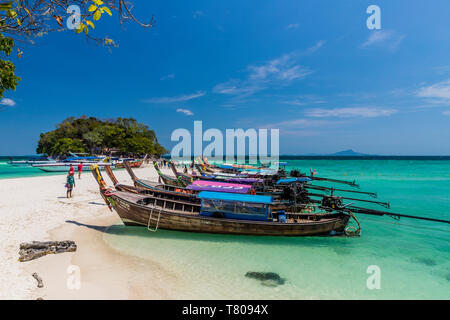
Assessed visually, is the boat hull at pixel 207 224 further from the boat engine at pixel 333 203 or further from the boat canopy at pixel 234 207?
the boat engine at pixel 333 203

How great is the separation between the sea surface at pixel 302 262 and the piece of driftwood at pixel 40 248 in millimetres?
1825

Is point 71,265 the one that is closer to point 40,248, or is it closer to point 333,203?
point 40,248

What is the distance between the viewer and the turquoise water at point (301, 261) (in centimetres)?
690

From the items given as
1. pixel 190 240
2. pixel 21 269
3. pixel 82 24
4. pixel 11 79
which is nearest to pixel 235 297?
pixel 190 240

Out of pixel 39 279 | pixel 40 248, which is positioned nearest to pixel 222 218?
pixel 39 279

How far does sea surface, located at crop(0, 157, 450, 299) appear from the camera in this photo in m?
6.91

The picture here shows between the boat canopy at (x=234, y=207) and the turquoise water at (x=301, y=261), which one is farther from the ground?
the boat canopy at (x=234, y=207)

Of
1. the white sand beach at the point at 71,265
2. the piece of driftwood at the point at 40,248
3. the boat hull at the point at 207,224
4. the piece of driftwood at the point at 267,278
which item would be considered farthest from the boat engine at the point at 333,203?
the piece of driftwood at the point at 40,248

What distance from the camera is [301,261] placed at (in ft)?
28.9

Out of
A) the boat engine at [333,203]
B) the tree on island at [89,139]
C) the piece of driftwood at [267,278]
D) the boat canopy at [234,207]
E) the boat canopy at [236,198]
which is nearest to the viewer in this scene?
the piece of driftwood at [267,278]

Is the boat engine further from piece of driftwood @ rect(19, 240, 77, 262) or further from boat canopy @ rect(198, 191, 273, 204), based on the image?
piece of driftwood @ rect(19, 240, 77, 262)

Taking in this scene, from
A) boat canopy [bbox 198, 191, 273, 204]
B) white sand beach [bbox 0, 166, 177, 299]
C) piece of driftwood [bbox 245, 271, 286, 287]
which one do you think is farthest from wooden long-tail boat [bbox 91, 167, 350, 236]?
piece of driftwood [bbox 245, 271, 286, 287]

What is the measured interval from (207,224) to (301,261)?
469 cm
